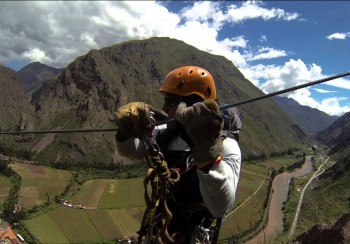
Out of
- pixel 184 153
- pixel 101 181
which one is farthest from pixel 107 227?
pixel 184 153

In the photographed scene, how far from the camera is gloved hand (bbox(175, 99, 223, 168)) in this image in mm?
2896

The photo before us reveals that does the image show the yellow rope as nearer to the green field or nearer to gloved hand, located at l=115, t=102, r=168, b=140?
gloved hand, located at l=115, t=102, r=168, b=140

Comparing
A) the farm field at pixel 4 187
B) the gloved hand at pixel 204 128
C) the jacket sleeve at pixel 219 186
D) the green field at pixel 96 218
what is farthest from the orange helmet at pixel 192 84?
the farm field at pixel 4 187

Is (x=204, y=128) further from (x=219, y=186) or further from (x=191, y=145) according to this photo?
(x=219, y=186)

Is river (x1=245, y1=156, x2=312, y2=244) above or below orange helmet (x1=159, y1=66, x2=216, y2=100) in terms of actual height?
below

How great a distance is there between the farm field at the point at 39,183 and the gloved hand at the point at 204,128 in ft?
303

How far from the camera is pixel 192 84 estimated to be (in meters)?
4.05

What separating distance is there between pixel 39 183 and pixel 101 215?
38.9 m

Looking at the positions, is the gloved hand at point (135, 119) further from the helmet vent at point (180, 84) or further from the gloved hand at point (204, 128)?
the helmet vent at point (180, 84)

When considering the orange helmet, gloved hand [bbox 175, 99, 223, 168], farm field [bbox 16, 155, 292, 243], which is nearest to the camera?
gloved hand [bbox 175, 99, 223, 168]

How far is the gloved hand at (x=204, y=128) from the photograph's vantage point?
2.90 metres

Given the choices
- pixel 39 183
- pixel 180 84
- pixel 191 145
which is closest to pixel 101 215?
pixel 39 183

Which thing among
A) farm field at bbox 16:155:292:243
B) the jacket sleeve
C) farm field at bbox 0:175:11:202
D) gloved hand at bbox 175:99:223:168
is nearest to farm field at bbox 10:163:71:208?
farm field at bbox 16:155:292:243

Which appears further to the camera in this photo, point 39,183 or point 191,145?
point 39,183
